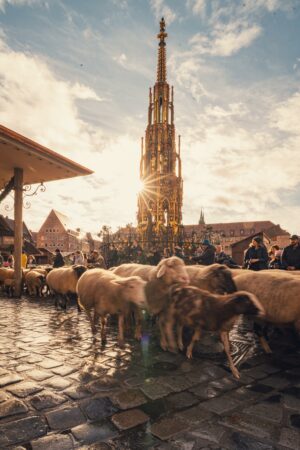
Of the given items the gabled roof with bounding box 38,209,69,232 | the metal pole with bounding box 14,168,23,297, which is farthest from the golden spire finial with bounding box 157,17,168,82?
the gabled roof with bounding box 38,209,69,232

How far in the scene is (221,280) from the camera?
216 inches

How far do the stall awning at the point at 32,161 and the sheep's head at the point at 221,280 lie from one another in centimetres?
678

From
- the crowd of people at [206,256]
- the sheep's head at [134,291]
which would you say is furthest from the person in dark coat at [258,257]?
the sheep's head at [134,291]

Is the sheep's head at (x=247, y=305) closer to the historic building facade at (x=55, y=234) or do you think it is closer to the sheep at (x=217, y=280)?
the sheep at (x=217, y=280)

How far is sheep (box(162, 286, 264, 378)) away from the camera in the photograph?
3.90 meters

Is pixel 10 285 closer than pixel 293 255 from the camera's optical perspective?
No

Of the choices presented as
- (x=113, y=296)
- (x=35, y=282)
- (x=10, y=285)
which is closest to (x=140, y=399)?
(x=113, y=296)

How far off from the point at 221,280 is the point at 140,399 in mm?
2804

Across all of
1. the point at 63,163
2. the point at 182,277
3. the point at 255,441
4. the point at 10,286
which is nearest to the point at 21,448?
the point at 255,441

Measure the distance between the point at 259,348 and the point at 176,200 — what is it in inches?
1770

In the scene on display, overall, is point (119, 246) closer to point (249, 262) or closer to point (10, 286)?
point (10, 286)

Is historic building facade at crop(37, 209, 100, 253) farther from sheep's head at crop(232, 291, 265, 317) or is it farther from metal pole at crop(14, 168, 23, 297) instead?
sheep's head at crop(232, 291, 265, 317)

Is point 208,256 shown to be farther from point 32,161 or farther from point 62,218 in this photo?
point 62,218

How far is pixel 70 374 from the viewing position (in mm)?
3887
